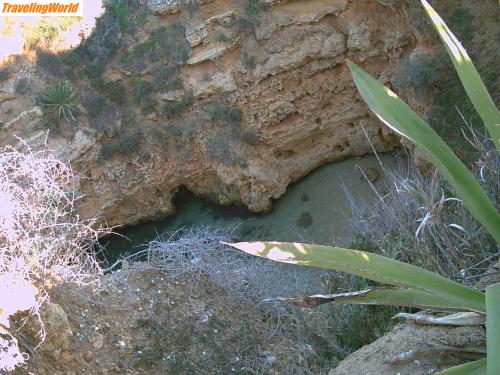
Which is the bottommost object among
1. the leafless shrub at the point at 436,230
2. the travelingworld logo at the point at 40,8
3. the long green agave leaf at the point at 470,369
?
the leafless shrub at the point at 436,230

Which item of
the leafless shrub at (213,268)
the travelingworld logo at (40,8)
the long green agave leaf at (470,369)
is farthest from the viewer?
the travelingworld logo at (40,8)

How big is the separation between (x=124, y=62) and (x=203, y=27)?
162 centimetres

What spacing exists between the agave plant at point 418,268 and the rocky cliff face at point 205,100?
7.99m

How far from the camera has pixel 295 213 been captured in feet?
36.0

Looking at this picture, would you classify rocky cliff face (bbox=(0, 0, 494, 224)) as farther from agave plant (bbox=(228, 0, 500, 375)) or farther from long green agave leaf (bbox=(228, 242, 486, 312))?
long green agave leaf (bbox=(228, 242, 486, 312))

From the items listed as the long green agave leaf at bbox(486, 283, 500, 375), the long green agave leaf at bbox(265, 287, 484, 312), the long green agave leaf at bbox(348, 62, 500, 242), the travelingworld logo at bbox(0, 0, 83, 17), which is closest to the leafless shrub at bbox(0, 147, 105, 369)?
the long green agave leaf at bbox(265, 287, 484, 312)

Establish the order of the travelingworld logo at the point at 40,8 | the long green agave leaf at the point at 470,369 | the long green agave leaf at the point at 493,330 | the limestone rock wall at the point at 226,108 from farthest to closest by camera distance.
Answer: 1. the travelingworld logo at the point at 40,8
2. the limestone rock wall at the point at 226,108
3. the long green agave leaf at the point at 470,369
4. the long green agave leaf at the point at 493,330

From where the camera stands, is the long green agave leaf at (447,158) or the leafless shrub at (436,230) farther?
the leafless shrub at (436,230)

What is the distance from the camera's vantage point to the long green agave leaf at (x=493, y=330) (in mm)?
1727

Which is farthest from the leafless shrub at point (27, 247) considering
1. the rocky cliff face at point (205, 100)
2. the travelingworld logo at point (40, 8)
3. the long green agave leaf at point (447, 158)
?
the travelingworld logo at point (40, 8)

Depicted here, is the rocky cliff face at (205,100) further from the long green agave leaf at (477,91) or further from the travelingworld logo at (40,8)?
the long green agave leaf at (477,91)

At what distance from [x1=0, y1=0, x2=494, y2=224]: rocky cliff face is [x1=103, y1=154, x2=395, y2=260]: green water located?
0.75 feet

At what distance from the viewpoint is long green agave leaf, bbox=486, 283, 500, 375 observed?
173 centimetres

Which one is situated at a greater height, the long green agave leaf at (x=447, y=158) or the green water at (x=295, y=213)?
the long green agave leaf at (x=447, y=158)
